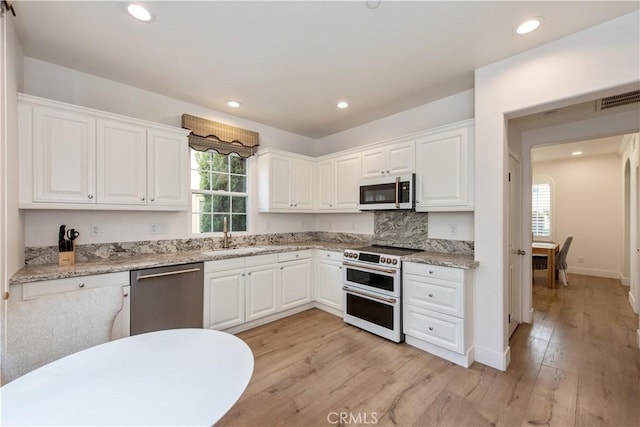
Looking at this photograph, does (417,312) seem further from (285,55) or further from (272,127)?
(272,127)

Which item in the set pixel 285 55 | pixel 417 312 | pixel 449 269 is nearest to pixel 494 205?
pixel 449 269

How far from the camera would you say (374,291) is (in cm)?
292

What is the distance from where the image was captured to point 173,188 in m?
2.81

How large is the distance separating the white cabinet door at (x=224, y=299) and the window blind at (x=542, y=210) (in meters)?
6.94

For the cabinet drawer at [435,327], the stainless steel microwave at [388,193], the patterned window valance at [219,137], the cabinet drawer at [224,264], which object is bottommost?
the cabinet drawer at [435,327]

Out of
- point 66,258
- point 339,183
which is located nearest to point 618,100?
point 339,183

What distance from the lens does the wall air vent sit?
2370mm

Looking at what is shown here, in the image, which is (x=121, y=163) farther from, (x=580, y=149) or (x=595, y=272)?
(x=595, y=272)

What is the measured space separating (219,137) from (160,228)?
1.30 metres

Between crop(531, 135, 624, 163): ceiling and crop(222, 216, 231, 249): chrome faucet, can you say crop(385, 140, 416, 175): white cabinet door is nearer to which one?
crop(222, 216, 231, 249): chrome faucet

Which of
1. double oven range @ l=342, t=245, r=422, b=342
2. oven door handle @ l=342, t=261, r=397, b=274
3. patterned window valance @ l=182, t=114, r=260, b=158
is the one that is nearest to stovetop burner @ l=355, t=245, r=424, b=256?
double oven range @ l=342, t=245, r=422, b=342

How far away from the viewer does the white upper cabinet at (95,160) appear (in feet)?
6.80

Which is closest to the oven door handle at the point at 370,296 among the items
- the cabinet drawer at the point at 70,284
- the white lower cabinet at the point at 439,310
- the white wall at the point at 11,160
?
the white lower cabinet at the point at 439,310

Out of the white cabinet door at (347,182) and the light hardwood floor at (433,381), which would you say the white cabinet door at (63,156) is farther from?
the white cabinet door at (347,182)
